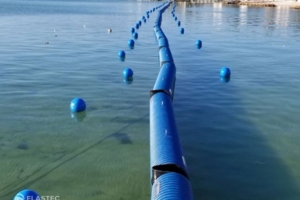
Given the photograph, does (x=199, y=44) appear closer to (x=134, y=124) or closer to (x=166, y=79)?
(x=166, y=79)

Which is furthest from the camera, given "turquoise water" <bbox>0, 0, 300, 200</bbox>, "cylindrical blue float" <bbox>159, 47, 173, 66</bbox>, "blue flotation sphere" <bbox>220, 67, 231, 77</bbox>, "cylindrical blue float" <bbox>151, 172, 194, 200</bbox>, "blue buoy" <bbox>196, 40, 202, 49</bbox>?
"blue buoy" <bbox>196, 40, 202, 49</bbox>

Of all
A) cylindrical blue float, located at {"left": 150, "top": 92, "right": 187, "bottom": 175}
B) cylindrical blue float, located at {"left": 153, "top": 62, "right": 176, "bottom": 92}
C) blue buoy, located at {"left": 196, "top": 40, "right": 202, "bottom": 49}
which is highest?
blue buoy, located at {"left": 196, "top": 40, "right": 202, "bottom": 49}

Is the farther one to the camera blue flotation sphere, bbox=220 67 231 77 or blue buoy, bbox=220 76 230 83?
blue flotation sphere, bbox=220 67 231 77

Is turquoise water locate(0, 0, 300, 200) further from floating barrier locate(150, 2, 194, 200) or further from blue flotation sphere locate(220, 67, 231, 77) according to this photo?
floating barrier locate(150, 2, 194, 200)

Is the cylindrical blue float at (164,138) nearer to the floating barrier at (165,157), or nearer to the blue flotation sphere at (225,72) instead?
the floating barrier at (165,157)

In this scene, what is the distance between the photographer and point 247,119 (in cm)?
999

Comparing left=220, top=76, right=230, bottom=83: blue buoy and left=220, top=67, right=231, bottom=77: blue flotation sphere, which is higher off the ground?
left=220, top=67, right=231, bottom=77: blue flotation sphere

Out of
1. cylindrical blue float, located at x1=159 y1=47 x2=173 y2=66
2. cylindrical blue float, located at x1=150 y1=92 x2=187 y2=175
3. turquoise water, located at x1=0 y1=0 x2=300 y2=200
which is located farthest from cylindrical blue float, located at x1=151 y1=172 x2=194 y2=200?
cylindrical blue float, located at x1=159 y1=47 x2=173 y2=66

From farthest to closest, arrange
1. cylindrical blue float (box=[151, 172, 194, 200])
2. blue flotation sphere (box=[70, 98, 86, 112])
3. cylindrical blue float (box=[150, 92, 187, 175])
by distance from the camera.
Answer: blue flotation sphere (box=[70, 98, 86, 112]) → cylindrical blue float (box=[150, 92, 187, 175]) → cylindrical blue float (box=[151, 172, 194, 200])

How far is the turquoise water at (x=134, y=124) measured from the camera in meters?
6.79

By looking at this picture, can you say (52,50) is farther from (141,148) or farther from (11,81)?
(141,148)

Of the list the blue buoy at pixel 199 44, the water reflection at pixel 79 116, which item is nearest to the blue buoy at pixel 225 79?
the water reflection at pixel 79 116

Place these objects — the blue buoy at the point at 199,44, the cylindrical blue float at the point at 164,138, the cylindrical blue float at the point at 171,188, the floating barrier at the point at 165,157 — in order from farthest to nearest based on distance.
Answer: the blue buoy at the point at 199,44 → the cylindrical blue float at the point at 164,138 → the floating barrier at the point at 165,157 → the cylindrical blue float at the point at 171,188

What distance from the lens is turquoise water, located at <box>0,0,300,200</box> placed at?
267 inches
